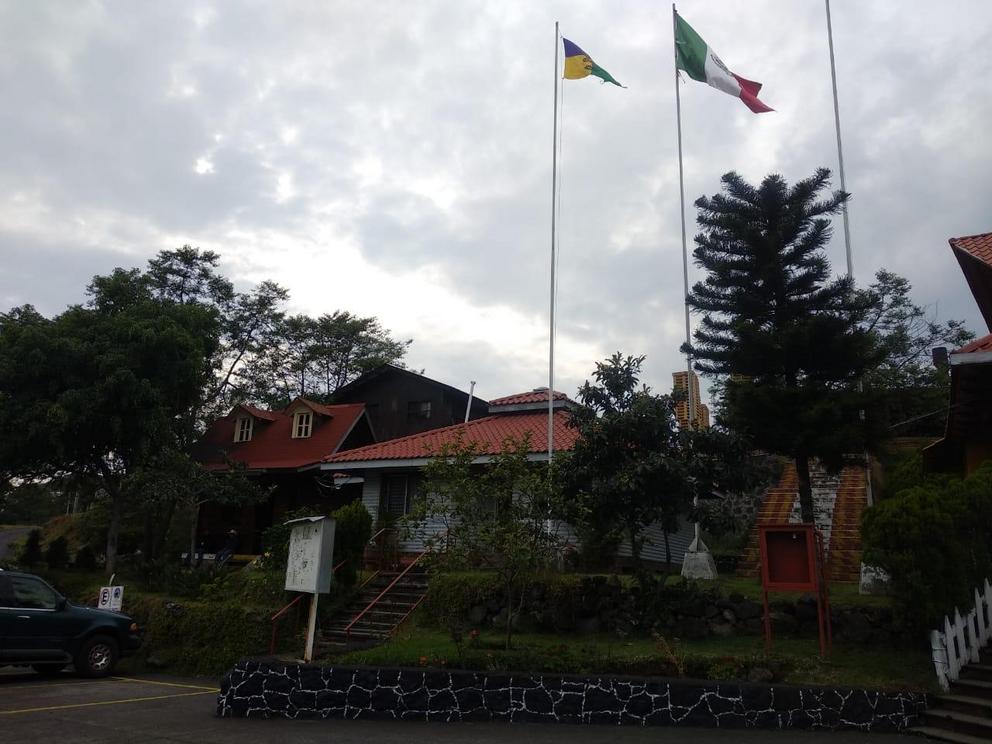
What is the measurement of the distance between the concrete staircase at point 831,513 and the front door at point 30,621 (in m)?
13.3

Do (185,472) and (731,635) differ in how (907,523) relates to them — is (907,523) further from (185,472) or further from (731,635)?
(185,472)

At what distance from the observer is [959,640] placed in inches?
352

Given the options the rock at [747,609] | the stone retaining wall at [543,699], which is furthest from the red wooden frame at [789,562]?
the stone retaining wall at [543,699]

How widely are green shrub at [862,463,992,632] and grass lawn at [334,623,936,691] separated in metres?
0.63

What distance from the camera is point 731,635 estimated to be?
36.4 feet

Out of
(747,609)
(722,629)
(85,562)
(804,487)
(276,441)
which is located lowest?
(722,629)

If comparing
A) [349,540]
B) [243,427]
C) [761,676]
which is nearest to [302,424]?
[243,427]

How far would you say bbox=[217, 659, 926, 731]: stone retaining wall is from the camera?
8.49 m

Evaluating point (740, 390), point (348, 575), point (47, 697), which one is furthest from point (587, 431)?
point (47, 697)

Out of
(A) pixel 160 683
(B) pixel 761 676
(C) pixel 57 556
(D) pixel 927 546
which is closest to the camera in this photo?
(D) pixel 927 546

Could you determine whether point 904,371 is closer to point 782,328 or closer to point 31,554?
point 782,328

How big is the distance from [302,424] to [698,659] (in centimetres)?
2057

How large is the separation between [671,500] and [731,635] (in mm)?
2225

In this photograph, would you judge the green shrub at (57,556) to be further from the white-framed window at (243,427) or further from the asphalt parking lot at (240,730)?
the asphalt parking lot at (240,730)
